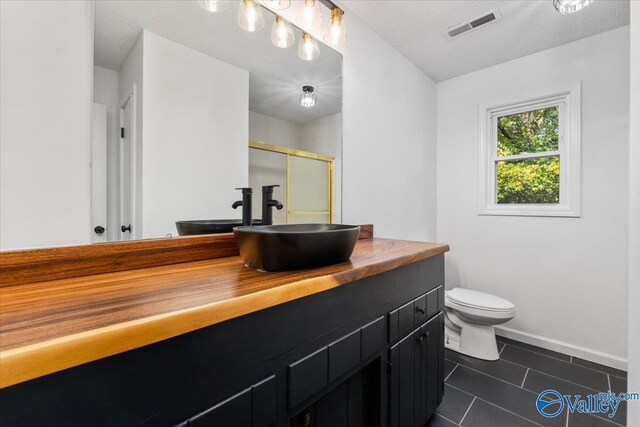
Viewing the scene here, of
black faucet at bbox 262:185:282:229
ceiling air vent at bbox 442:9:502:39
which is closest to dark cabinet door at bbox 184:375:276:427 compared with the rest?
black faucet at bbox 262:185:282:229

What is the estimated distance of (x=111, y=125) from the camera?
993 millimetres

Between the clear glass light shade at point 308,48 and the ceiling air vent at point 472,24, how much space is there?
1.08 meters

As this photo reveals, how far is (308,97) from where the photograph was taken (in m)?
1.68

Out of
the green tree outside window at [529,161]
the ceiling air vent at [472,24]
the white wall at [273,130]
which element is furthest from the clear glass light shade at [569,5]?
the white wall at [273,130]

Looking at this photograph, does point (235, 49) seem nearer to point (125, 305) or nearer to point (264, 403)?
point (125, 305)

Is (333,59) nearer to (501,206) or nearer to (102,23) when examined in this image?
(102,23)

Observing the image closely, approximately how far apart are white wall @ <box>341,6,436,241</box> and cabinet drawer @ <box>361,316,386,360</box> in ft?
2.92

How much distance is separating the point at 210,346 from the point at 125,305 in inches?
7.7

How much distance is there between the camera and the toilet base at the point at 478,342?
2197 mm

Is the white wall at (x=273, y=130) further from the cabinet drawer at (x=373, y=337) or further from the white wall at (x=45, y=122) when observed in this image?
the cabinet drawer at (x=373, y=337)

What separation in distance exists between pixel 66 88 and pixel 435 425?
2.18 metres

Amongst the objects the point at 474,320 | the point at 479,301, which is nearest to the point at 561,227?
the point at 479,301

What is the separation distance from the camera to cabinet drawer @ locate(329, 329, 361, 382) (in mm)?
882

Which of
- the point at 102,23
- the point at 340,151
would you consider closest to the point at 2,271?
the point at 102,23
